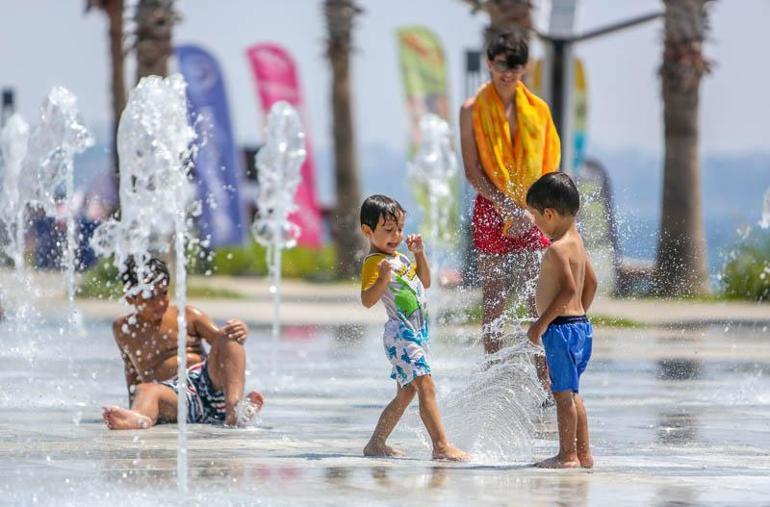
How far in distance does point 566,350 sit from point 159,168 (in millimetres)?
8125

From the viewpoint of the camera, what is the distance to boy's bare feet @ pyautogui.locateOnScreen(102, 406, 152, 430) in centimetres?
795

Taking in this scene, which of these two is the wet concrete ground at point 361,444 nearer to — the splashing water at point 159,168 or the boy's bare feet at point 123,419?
the boy's bare feet at point 123,419

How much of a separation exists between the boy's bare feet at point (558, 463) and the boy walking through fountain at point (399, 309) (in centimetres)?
35

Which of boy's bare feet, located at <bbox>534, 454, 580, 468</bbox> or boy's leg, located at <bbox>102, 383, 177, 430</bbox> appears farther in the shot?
boy's leg, located at <bbox>102, 383, 177, 430</bbox>

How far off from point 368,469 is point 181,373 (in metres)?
1.02

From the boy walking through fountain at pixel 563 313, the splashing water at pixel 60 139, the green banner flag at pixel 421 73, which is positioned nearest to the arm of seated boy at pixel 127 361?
the boy walking through fountain at pixel 563 313

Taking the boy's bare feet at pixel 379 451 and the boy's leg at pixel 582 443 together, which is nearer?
the boy's leg at pixel 582 443

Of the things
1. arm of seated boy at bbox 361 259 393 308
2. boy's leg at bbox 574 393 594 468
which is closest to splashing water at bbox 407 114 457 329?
arm of seated boy at bbox 361 259 393 308

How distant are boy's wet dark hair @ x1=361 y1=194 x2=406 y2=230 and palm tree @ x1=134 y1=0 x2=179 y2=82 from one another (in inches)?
633

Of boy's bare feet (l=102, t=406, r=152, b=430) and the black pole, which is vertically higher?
the black pole

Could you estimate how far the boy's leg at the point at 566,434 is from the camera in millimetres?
6746

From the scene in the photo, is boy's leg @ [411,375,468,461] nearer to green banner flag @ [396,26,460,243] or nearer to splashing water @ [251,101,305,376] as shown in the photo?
splashing water @ [251,101,305,376]

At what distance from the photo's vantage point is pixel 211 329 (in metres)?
8.27

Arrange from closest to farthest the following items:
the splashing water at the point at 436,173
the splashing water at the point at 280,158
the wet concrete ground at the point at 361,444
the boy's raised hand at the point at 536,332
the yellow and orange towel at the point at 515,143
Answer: the wet concrete ground at the point at 361,444, the boy's raised hand at the point at 536,332, the yellow and orange towel at the point at 515,143, the splashing water at the point at 280,158, the splashing water at the point at 436,173
